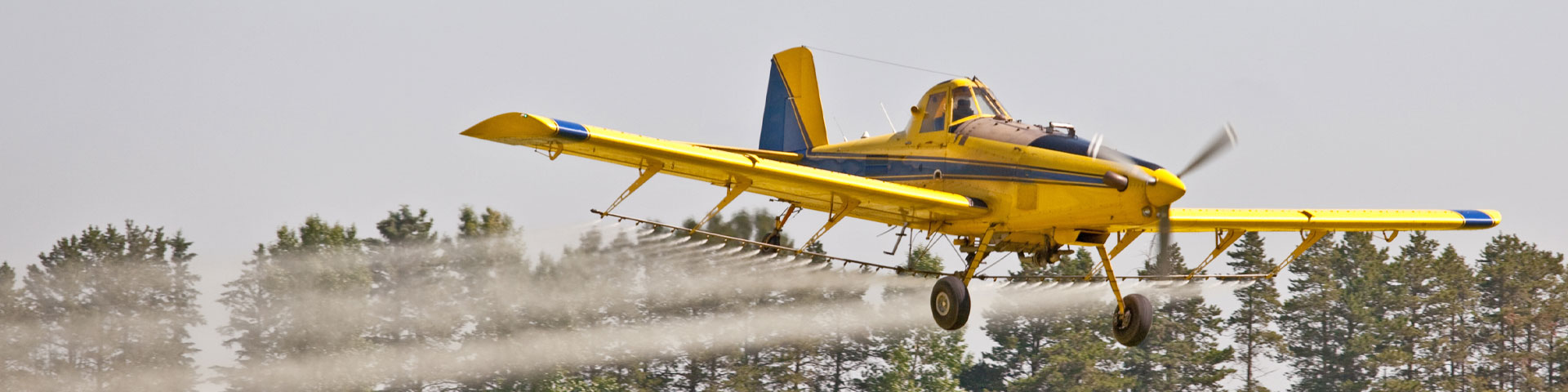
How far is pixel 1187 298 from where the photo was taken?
57.3 m

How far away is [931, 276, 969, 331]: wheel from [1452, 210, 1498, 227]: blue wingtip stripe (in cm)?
908

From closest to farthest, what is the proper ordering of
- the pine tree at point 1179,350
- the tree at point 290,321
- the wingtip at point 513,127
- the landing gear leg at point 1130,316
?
1. the wingtip at point 513,127
2. the landing gear leg at point 1130,316
3. the tree at point 290,321
4. the pine tree at point 1179,350

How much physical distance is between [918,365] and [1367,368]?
17.2m

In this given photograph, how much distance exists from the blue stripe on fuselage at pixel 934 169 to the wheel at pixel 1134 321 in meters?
2.50

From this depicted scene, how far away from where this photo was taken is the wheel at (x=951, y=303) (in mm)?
21047

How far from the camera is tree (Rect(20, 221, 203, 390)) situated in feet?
138

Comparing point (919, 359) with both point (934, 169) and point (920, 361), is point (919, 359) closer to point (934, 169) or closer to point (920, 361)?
point (920, 361)

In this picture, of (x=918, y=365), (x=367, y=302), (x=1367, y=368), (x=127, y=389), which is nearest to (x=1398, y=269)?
(x=1367, y=368)

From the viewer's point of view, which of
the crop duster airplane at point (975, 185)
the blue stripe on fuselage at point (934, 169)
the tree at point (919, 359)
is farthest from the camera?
the tree at point (919, 359)

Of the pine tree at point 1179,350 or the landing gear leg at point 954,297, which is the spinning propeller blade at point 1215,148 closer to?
the landing gear leg at point 954,297

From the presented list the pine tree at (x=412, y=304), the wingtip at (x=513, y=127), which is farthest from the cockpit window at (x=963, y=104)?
the pine tree at (x=412, y=304)

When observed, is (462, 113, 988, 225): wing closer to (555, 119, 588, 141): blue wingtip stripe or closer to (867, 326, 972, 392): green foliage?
(555, 119, 588, 141): blue wingtip stripe

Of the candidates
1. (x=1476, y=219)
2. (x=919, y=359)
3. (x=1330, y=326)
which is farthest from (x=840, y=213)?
(x=1330, y=326)

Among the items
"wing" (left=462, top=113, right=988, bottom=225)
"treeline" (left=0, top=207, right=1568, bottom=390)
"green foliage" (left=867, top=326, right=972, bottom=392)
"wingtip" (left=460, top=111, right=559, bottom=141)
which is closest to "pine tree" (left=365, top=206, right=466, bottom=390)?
"treeline" (left=0, top=207, right=1568, bottom=390)
